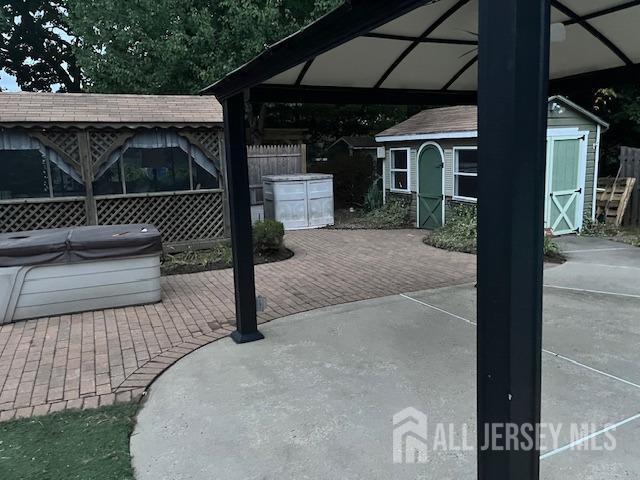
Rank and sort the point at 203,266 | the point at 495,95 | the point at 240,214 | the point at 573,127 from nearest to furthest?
1. the point at 495,95
2. the point at 240,214
3. the point at 203,266
4. the point at 573,127

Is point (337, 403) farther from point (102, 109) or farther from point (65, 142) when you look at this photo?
point (102, 109)

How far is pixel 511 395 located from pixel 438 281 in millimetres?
4862

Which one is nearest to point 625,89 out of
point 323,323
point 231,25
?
point 231,25

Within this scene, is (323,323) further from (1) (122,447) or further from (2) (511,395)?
(2) (511,395)

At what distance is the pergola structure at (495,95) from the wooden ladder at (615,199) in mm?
6825

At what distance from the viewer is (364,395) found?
345 cm

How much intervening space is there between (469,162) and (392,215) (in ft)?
8.78

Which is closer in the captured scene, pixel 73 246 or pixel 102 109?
pixel 73 246

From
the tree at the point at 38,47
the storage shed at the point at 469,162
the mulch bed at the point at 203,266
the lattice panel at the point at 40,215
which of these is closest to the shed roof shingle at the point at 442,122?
the storage shed at the point at 469,162

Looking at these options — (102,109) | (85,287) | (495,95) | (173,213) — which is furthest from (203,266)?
(495,95)

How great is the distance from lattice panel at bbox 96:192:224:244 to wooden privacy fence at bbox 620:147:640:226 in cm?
895

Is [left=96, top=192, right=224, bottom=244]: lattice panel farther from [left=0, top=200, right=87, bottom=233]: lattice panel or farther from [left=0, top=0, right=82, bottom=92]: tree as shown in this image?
[left=0, top=0, right=82, bottom=92]: tree

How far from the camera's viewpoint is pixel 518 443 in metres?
1.75

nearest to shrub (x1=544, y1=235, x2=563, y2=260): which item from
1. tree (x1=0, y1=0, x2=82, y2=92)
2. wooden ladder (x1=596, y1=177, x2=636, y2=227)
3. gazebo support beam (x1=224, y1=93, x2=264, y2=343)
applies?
wooden ladder (x1=596, y1=177, x2=636, y2=227)
